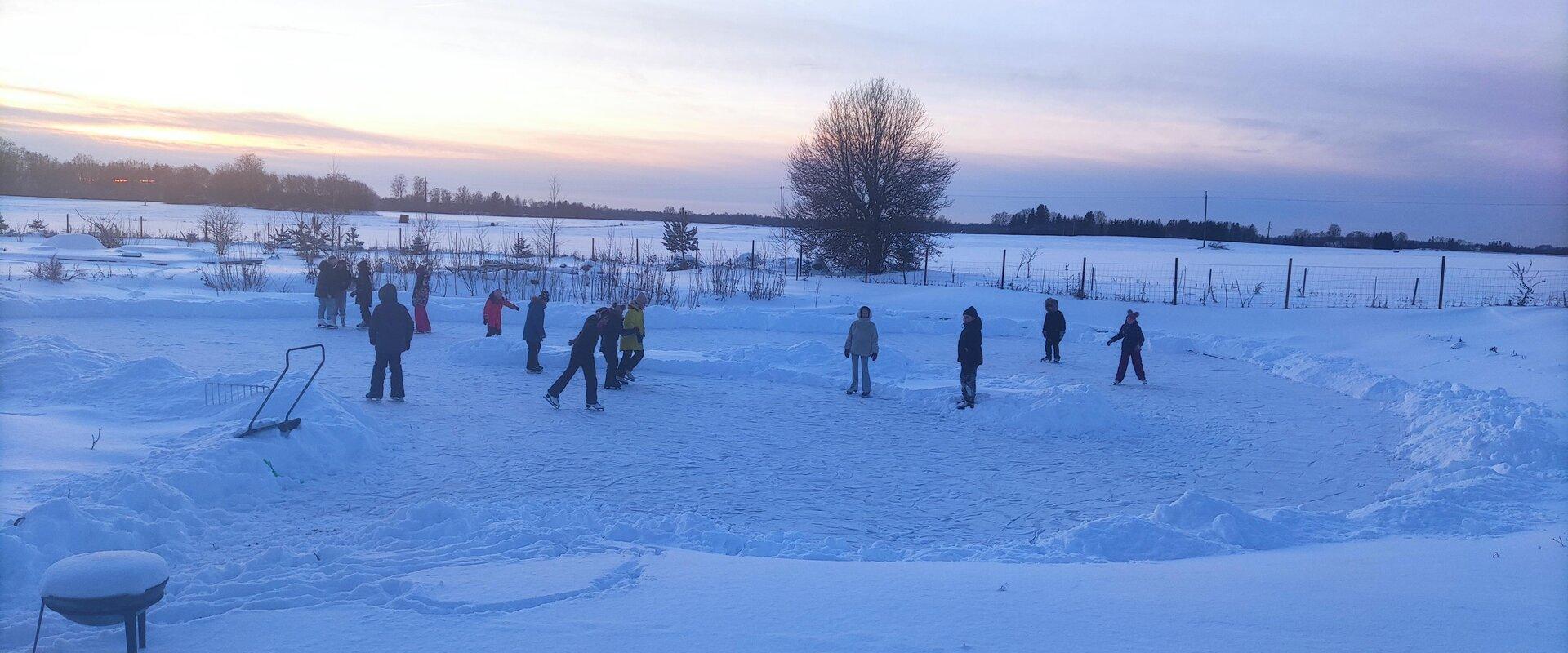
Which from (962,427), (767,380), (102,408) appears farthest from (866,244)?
(102,408)

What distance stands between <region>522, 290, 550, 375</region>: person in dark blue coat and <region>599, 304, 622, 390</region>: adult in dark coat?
1560mm

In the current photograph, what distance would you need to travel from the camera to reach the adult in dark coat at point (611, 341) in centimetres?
1354

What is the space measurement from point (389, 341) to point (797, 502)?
21.7ft

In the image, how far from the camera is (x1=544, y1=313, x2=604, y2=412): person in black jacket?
1213cm

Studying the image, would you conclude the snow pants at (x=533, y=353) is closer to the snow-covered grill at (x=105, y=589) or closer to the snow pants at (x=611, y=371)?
the snow pants at (x=611, y=371)

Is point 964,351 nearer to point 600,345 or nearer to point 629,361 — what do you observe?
point 629,361

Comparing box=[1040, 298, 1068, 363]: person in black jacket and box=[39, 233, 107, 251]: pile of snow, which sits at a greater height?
box=[39, 233, 107, 251]: pile of snow

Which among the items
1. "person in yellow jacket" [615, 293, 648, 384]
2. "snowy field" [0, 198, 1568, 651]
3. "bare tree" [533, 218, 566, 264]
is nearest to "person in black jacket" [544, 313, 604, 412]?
"snowy field" [0, 198, 1568, 651]

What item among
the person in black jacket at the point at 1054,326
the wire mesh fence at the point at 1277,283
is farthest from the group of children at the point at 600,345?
the wire mesh fence at the point at 1277,283

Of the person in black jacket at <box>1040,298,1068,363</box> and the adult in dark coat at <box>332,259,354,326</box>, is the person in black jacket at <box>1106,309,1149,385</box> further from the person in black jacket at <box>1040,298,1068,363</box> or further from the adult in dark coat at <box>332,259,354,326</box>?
the adult in dark coat at <box>332,259,354,326</box>

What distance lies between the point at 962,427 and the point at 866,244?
29430 millimetres

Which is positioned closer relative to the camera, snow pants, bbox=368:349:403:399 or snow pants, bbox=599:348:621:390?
snow pants, bbox=368:349:403:399

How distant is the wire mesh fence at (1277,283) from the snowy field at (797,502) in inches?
418

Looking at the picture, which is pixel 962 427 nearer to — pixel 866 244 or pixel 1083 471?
pixel 1083 471
